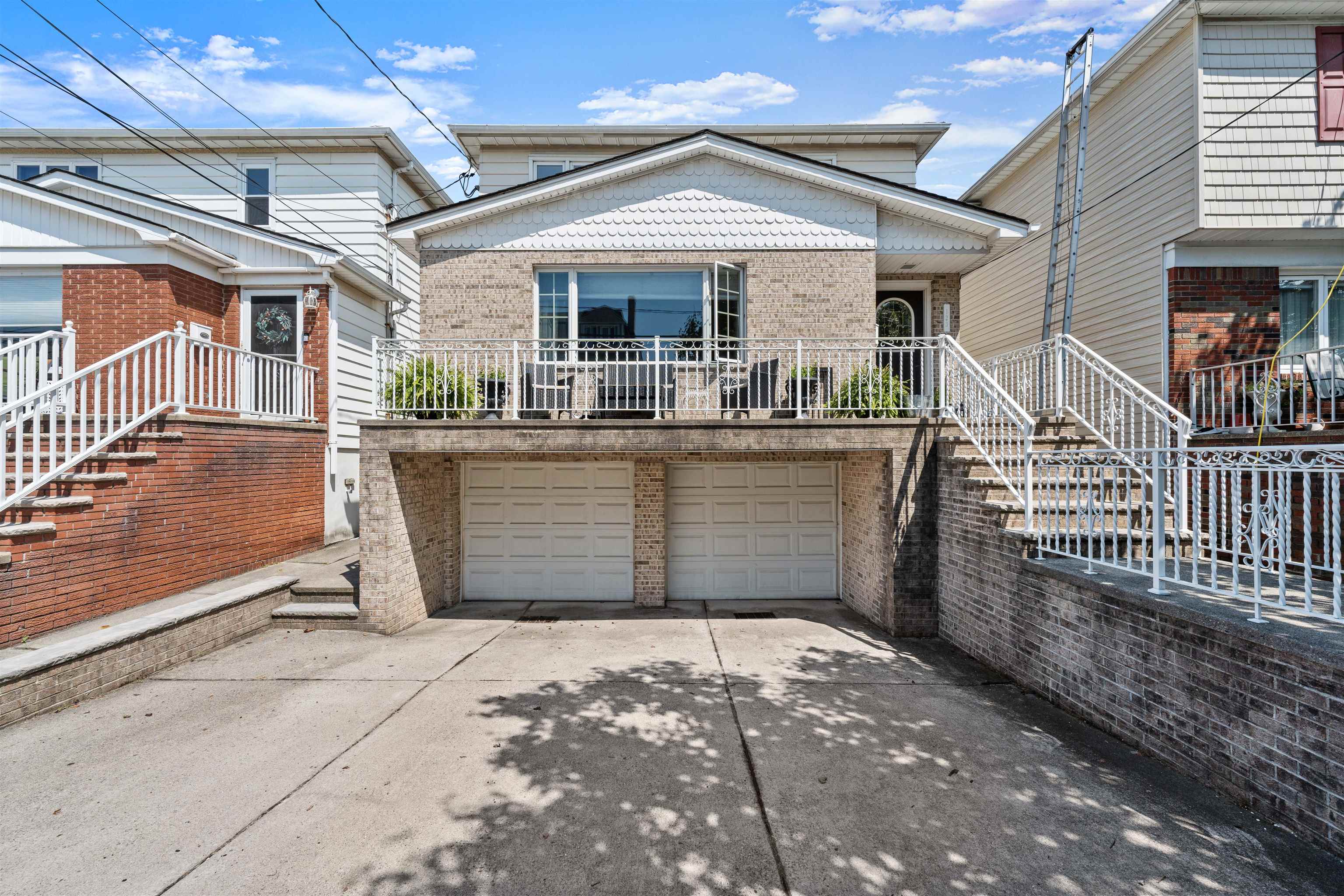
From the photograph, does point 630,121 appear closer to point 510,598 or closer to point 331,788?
point 510,598

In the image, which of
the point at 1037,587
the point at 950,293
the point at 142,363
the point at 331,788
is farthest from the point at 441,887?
the point at 950,293

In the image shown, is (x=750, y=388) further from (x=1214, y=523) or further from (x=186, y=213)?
(x=186, y=213)

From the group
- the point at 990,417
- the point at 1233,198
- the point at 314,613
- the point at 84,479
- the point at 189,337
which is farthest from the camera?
the point at 1233,198

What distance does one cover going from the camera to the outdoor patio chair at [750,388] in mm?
7578

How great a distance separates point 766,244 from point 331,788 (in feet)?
27.3

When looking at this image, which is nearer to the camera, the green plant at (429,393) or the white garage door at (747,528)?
the green plant at (429,393)

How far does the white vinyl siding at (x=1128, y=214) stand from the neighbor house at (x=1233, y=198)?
3cm

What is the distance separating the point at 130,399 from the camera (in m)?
8.96

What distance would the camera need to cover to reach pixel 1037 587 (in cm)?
521

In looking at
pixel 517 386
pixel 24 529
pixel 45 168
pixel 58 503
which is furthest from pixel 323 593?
pixel 45 168

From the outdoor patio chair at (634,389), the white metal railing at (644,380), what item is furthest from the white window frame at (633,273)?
the outdoor patio chair at (634,389)

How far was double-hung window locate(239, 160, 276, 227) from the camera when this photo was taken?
13.8m

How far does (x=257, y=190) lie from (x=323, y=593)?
11266 millimetres

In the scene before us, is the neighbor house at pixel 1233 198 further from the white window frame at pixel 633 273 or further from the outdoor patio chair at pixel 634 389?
the outdoor patio chair at pixel 634 389
